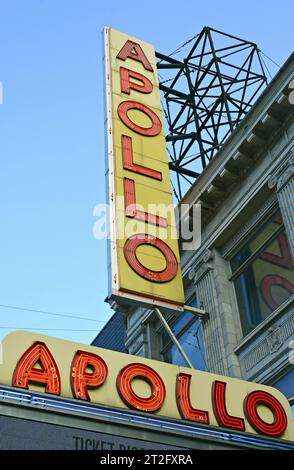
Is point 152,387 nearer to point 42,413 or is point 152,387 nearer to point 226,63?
point 42,413

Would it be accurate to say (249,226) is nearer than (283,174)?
No

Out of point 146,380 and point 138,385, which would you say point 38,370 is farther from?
point 146,380

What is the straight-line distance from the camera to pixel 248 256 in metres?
19.3

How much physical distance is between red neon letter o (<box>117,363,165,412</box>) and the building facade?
18.5ft

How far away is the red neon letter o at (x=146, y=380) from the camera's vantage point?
10492 millimetres

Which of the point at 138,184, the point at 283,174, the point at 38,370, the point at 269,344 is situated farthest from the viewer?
the point at 283,174

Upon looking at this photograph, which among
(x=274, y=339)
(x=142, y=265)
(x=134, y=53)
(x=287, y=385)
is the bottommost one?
(x=287, y=385)

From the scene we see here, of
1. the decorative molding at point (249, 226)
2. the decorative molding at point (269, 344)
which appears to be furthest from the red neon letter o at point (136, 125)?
the decorative molding at point (269, 344)

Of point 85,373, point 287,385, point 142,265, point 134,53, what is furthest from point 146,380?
point 134,53

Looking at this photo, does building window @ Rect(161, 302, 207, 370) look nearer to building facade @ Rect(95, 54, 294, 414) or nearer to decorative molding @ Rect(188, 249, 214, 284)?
building facade @ Rect(95, 54, 294, 414)

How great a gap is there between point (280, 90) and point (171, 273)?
19.5 feet

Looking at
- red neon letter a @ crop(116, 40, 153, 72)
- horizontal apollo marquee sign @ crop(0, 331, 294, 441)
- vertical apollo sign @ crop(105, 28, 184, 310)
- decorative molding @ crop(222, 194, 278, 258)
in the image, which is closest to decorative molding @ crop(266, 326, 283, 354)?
vertical apollo sign @ crop(105, 28, 184, 310)

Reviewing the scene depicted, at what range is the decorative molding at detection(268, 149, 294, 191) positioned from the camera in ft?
57.4

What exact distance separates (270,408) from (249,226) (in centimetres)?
839
